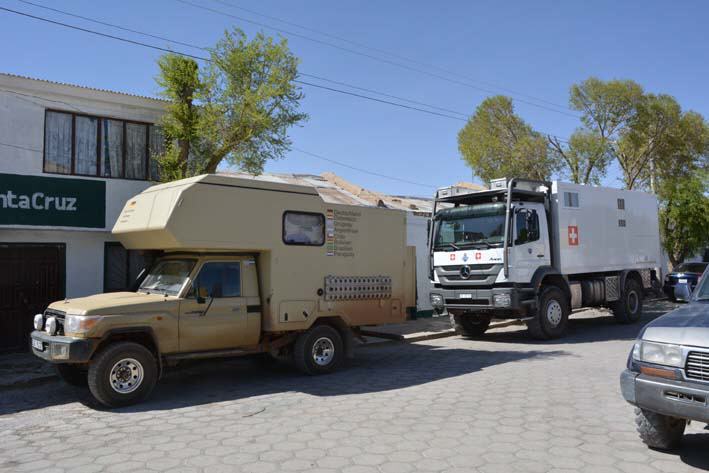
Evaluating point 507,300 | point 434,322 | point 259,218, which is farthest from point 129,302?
point 434,322

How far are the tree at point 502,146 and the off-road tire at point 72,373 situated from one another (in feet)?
64.2

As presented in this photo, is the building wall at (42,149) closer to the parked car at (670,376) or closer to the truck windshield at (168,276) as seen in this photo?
the truck windshield at (168,276)

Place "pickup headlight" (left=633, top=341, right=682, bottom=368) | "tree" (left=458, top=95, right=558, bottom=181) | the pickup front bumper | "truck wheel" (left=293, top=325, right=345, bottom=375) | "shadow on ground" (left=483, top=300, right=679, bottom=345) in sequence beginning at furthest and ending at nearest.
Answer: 1. "tree" (left=458, top=95, right=558, bottom=181)
2. "shadow on ground" (left=483, top=300, right=679, bottom=345)
3. "truck wheel" (left=293, top=325, right=345, bottom=375)
4. "pickup headlight" (left=633, top=341, right=682, bottom=368)
5. the pickup front bumper

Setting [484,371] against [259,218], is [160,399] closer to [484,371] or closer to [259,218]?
[259,218]

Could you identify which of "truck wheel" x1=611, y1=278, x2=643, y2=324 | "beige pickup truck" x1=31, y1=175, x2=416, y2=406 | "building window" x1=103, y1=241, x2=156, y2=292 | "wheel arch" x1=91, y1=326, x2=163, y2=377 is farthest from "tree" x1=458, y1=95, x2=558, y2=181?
"wheel arch" x1=91, y1=326, x2=163, y2=377

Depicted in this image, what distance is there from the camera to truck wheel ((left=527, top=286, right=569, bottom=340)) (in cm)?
1280

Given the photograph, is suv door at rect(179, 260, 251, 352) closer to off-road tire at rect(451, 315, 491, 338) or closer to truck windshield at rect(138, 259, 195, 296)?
truck windshield at rect(138, 259, 195, 296)

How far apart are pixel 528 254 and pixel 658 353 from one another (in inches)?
311

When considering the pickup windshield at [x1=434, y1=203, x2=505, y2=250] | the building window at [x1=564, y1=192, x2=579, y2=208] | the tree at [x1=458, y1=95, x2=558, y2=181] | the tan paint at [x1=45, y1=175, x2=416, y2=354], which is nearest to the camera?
the tan paint at [x1=45, y1=175, x2=416, y2=354]

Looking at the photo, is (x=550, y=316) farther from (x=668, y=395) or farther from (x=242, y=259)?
(x=668, y=395)

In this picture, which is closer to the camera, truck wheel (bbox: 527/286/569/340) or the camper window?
the camper window

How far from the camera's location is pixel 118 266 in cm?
1284

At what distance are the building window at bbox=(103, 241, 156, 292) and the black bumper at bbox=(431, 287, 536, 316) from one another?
23.7 ft

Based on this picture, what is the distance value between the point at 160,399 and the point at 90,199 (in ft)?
20.4
